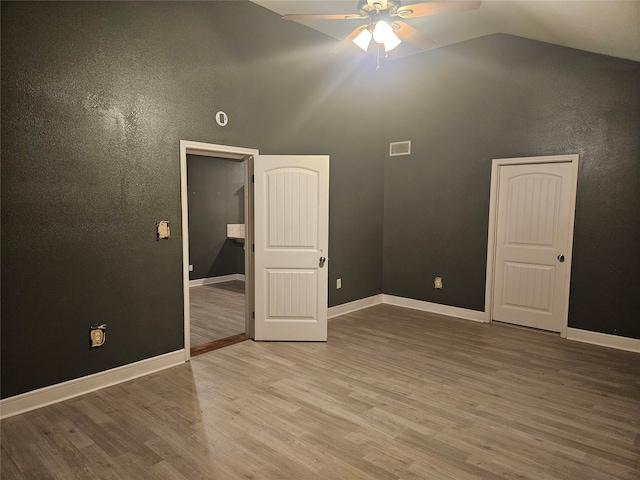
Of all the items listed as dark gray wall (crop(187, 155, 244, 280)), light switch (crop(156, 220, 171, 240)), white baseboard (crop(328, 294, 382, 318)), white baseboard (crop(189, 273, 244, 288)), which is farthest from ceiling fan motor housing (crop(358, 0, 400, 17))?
white baseboard (crop(189, 273, 244, 288))

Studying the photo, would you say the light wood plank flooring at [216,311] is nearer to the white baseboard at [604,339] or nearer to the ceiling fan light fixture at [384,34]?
the ceiling fan light fixture at [384,34]

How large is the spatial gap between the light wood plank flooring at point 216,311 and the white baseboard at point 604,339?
387 cm

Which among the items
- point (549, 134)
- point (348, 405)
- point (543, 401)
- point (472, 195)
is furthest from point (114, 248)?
point (549, 134)

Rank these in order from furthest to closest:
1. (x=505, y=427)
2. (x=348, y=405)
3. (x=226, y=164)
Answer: (x=226, y=164) < (x=348, y=405) < (x=505, y=427)

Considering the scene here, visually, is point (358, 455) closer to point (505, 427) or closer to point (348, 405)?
point (348, 405)

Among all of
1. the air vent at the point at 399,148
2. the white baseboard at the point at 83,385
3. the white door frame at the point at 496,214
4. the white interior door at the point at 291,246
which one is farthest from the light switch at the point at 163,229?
the white door frame at the point at 496,214

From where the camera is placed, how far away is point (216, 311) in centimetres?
580

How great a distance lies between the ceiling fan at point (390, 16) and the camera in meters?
2.82

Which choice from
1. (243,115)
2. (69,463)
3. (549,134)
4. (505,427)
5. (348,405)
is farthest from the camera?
(549,134)

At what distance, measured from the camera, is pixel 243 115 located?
4.31 m

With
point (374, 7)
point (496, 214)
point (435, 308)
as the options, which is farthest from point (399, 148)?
point (374, 7)

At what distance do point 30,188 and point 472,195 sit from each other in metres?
4.79

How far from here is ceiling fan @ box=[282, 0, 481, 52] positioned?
9.26ft

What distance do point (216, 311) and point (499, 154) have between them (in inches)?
172
